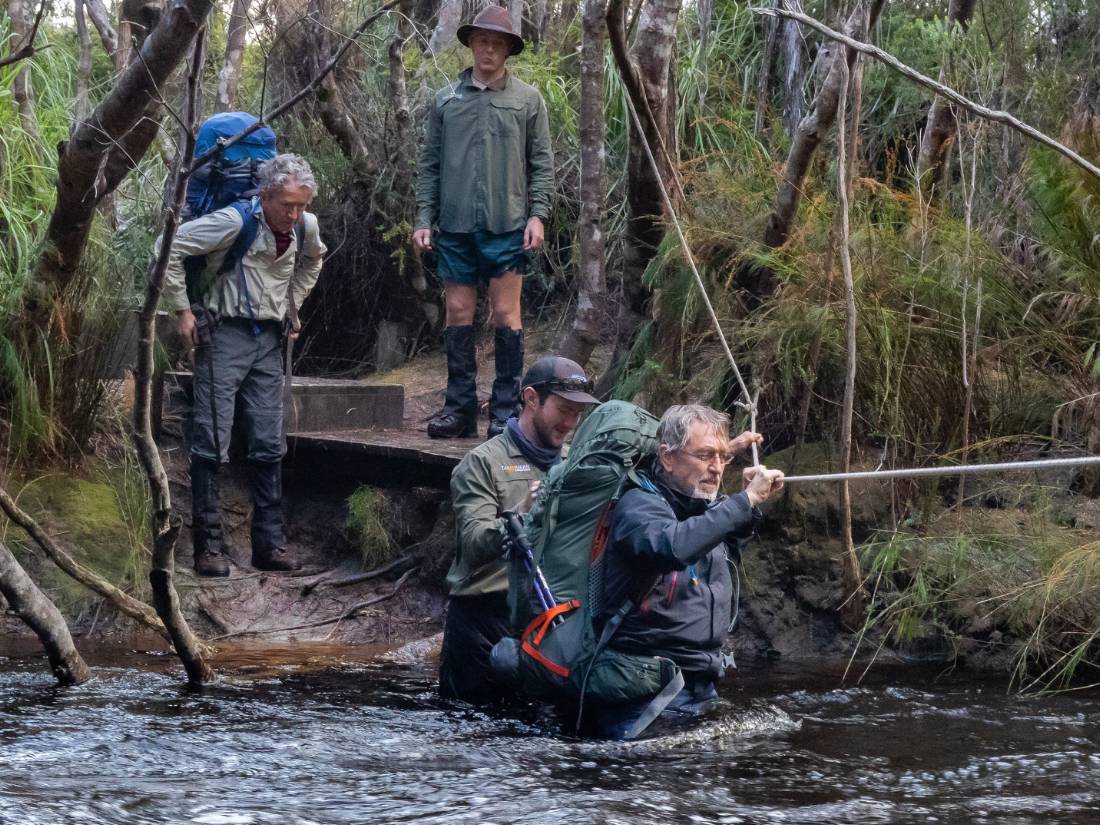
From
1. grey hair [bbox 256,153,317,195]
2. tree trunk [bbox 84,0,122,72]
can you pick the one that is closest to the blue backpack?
grey hair [bbox 256,153,317,195]

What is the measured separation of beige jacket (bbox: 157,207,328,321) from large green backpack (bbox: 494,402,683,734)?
2.62m

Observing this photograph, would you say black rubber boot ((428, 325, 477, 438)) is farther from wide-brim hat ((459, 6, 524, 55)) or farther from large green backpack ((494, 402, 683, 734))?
large green backpack ((494, 402, 683, 734))

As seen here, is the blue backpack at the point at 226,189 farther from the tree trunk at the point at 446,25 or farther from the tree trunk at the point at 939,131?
the tree trunk at the point at 446,25

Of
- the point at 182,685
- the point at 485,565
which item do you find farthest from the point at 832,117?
the point at 182,685

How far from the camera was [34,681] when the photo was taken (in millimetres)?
5793

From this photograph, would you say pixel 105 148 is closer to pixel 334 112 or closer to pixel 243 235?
pixel 243 235

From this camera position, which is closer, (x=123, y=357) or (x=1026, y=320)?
(x=1026, y=320)

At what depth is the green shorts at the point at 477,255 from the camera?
302 inches

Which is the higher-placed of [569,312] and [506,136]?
[506,136]

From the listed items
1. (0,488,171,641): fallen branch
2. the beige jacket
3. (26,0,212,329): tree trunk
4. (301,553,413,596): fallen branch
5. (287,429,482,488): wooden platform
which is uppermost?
(26,0,212,329): tree trunk

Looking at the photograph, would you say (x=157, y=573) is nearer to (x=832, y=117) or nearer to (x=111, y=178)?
(x=111, y=178)

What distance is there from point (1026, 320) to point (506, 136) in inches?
111

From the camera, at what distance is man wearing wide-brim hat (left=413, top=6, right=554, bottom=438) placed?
299 inches

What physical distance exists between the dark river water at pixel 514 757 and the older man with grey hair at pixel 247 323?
56.9 inches
